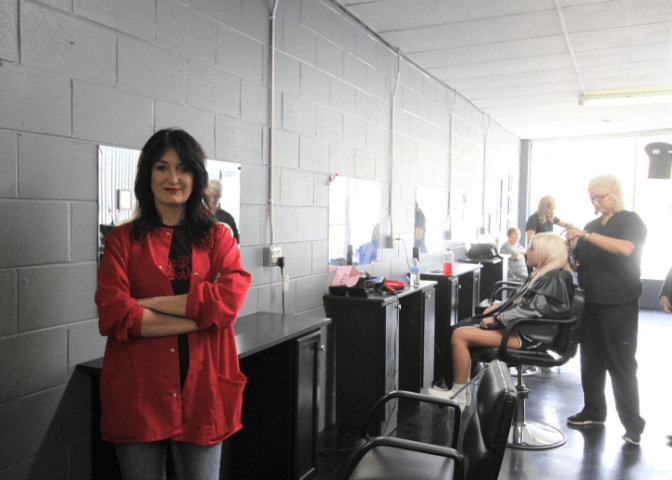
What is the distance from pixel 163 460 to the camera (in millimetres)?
1513

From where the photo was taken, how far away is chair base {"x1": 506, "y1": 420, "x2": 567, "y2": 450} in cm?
296

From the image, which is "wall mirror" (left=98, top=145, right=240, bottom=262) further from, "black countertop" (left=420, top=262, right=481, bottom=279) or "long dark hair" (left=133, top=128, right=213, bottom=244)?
"black countertop" (left=420, top=262, right=481, bottom=279)

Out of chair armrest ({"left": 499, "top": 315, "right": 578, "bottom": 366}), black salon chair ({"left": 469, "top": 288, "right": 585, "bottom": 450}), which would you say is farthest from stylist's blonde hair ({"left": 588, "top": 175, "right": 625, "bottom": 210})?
chair armrest ({"left": 499, "top": 315, "right": 578, "bottom": 366})

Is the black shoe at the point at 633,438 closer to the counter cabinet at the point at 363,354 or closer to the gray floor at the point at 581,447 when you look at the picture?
the gray floor at the point at 581,447

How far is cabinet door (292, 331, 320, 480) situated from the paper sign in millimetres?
849

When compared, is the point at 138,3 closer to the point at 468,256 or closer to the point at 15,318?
the point at 15,318

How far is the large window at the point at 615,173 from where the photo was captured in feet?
25.8

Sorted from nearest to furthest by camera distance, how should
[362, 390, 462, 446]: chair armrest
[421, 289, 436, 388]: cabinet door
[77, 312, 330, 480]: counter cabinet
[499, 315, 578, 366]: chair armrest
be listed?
[362, 390, 462, 446]: chair armrest
[77, 312, 330, 480]: counter cabinet
[499, 315, 578, 366]: chair armrest
[421, 289, 436, 388]: cabinet door

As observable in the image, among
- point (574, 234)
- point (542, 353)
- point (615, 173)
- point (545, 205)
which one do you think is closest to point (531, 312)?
point (542, 353)

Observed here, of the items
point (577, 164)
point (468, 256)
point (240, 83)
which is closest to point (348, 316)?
point (240, 83)

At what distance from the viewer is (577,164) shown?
8625 millimetres

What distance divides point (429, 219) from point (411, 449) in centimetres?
357

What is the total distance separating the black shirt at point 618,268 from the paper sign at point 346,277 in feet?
4.62

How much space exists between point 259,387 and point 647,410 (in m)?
2.85
